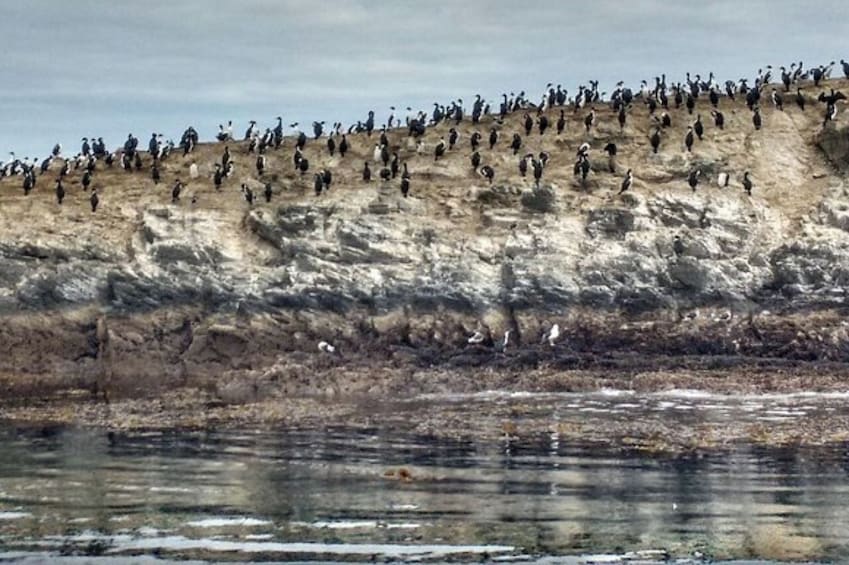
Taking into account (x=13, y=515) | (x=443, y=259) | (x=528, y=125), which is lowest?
(x=13, y=515)

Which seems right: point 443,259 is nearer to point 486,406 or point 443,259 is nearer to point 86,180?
point 486,406

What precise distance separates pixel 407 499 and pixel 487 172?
35.8 m

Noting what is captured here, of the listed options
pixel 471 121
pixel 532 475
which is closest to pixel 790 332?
pixel 471 121

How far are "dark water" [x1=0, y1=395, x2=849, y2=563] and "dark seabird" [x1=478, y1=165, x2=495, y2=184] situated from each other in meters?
26.0

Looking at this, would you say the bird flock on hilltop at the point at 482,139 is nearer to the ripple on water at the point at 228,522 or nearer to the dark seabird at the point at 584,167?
the dark seabird at the point at 584,167

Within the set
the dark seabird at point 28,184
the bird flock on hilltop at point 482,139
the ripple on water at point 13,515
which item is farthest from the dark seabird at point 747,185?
the ripple on water at point 13,515

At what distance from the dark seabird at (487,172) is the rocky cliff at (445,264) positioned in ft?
1.30

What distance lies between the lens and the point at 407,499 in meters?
22.0

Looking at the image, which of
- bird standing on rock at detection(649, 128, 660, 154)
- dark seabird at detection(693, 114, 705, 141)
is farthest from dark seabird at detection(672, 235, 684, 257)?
dark seabird at detection(693, 114, 705, 141)

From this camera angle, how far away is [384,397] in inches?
1641

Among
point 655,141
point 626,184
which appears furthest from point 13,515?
point 655,141

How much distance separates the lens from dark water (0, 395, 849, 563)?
59.7 feet

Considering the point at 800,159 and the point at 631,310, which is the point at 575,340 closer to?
the point at 631,310

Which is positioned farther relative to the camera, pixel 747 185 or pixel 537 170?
pixel 537 170
